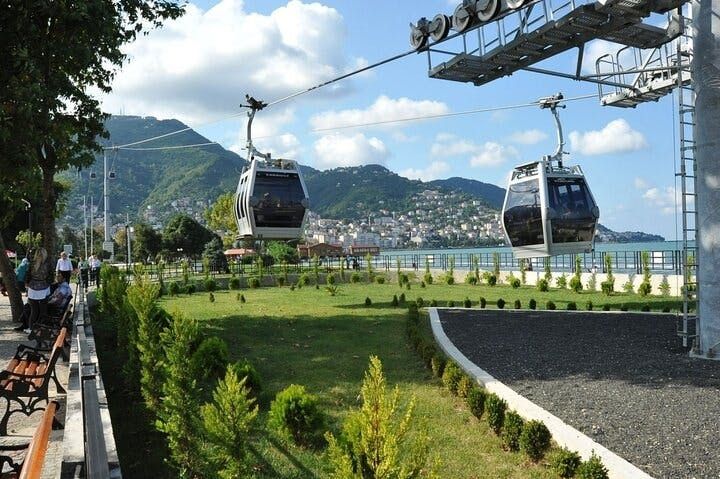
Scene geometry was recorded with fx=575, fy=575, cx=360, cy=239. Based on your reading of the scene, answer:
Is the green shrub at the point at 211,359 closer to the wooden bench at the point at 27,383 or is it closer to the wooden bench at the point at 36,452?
the wooden bench at the point at 27,383

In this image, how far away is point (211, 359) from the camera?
376 inches

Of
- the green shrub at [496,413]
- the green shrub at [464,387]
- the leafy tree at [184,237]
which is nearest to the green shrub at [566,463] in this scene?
the green shrub at [496,413]

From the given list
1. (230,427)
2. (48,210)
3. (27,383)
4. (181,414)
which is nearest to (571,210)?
(48,210)

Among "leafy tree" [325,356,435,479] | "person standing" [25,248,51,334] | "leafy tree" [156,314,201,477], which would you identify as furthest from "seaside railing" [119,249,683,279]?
"leafy tree" [325,356,435,479]

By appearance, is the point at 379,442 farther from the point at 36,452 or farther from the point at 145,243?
the point at 145,243

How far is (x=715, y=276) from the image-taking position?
34.3 feet

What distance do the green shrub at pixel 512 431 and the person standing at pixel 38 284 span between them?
11.2 metres

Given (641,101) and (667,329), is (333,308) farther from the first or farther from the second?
(641,101)

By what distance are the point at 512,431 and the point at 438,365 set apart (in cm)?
319

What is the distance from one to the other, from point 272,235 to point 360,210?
172m

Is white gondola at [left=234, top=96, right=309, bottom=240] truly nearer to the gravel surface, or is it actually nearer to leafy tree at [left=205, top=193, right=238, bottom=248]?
the gravel surface

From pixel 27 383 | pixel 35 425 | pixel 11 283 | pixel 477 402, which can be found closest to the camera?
pixel 27 383

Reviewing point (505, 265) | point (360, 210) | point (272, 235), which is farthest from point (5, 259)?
point (360, 210)

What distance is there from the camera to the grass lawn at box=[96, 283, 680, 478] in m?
6.09
